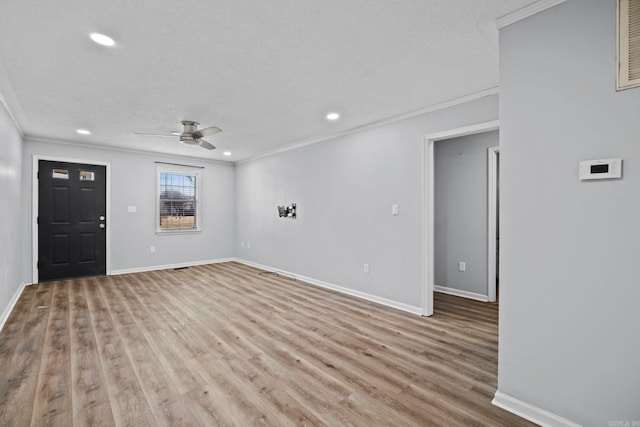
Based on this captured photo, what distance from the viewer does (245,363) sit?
242 centimetres

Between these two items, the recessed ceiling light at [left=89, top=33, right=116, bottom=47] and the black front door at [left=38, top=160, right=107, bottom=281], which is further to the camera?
the black front door at [left=38, top=160, right=107, bottom=281]

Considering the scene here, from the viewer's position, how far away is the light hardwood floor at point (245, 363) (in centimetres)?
181

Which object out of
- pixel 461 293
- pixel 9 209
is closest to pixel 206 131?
→ pixel 9 209

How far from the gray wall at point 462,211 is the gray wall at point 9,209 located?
18.4 feet

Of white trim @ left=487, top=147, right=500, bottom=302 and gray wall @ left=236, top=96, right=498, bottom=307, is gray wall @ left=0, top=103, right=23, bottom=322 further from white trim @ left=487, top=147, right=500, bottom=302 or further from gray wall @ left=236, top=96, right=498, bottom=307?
white trim @ left=487, top=147, right=500, bottom=302

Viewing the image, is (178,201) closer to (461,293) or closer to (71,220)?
(71,220)

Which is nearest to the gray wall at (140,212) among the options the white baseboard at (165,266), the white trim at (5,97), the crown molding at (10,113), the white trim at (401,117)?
the white baseboard at (165,266)

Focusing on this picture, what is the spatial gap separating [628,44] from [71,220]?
727cm

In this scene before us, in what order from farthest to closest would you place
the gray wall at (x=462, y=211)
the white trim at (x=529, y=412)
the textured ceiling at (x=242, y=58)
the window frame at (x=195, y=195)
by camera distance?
the window frame at (x=195, y=195) < the gray wall at (x=462, y=211) < the textured ceiling at (x=242, y=58) < the white trim at (x=529, y=412)

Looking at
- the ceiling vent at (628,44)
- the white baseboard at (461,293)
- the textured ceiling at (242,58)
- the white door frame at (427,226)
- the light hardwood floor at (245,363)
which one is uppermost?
the textured ceiling at (242,58)

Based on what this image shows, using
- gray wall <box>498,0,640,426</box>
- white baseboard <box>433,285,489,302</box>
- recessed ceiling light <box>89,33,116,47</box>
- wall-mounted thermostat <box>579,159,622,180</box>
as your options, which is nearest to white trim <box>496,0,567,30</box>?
gray wall <box>498,0,640,426</box>

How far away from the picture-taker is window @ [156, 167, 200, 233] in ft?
21.0

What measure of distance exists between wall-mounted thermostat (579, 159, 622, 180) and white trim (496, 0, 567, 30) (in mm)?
957

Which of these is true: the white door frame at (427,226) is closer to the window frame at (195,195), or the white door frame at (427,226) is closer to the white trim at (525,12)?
the white trim at (525,12)
